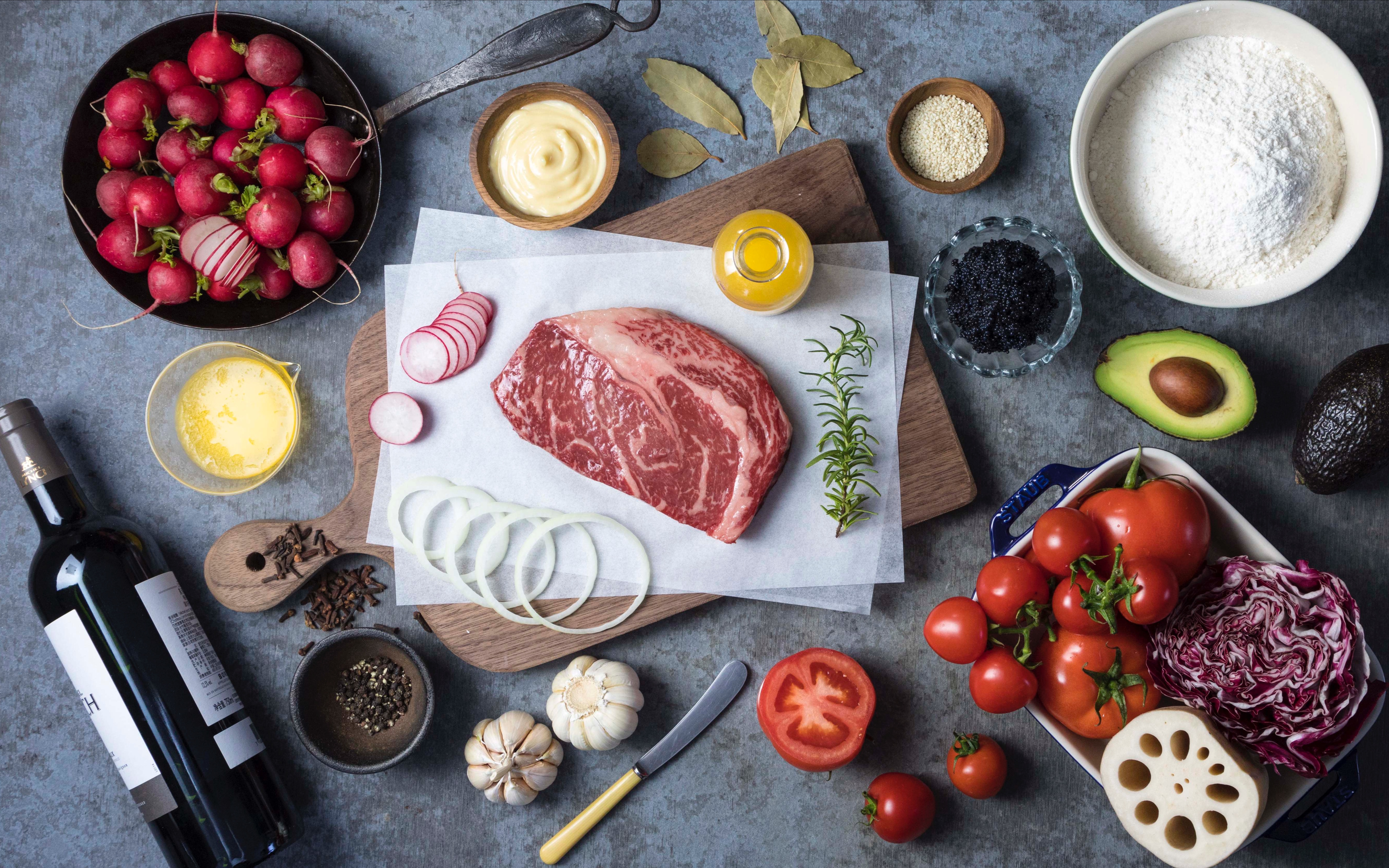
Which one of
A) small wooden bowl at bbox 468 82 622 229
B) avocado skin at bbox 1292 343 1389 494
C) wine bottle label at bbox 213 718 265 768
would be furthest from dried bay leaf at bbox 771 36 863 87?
wine bottle label at bbox 213 718 265 768

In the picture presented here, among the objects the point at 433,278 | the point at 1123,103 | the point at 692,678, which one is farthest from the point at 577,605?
the point at 1123,103

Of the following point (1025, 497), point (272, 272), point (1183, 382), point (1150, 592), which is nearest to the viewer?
point (1150, 592)

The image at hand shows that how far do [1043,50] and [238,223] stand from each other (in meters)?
2.27

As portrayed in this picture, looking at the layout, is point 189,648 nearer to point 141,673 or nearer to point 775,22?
point 141,673

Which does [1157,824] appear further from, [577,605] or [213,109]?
[213,109]

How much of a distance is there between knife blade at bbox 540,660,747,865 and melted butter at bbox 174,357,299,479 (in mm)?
1326

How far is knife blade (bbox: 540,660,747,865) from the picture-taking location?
2244 mm

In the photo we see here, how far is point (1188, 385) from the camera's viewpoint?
197 centimetres

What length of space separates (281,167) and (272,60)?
12.0 inches

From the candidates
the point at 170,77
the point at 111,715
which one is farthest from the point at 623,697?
the point at 170,77

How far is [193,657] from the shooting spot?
213cm

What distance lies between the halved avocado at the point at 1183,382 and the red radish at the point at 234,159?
Answer: 7.60ft

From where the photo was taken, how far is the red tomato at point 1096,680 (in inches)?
75.0

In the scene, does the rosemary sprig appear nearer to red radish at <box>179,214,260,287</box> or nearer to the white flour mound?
the white flour mound
